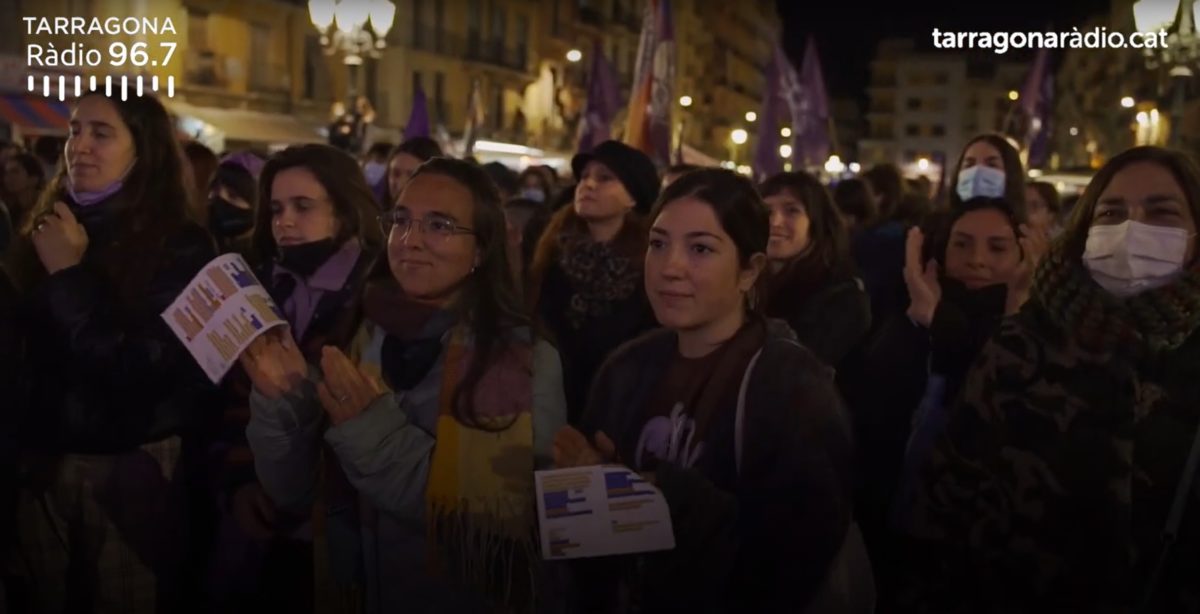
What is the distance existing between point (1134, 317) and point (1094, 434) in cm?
32

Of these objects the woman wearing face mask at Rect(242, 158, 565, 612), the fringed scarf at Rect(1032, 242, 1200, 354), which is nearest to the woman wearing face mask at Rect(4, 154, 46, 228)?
the woman wearing face mask at Rect(242, 158, 565, 612)

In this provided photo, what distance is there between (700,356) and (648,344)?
0.64 feet

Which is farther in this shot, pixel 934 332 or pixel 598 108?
pixel 598 108

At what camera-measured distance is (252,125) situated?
2869 centimetres

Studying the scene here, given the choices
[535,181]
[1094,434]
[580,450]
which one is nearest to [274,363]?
[580,450]

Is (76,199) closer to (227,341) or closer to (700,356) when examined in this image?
(227,341)

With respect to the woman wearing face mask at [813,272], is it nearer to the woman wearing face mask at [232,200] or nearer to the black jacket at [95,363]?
the black jacket at [95,363]

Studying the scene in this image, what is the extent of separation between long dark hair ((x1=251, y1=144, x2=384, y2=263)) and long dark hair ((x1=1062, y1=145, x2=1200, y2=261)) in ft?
7.12

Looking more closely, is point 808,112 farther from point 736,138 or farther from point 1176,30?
point 736,138

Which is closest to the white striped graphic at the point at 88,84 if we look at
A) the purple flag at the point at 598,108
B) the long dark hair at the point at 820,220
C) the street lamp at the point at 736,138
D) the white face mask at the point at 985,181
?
the long dark hair at the point at 820,220

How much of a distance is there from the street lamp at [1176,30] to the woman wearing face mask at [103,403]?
12.6 m

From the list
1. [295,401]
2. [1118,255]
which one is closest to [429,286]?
[295,401]

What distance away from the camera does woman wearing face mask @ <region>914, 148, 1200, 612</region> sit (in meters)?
2.81

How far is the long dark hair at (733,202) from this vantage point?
104 inches
